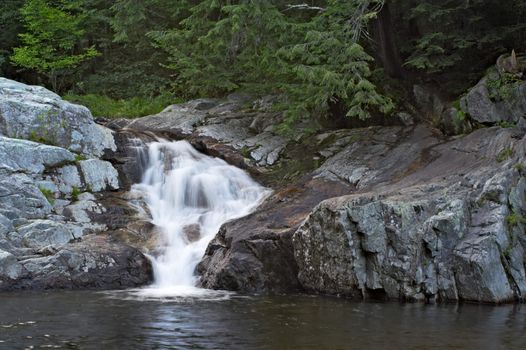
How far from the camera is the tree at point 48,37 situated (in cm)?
2300

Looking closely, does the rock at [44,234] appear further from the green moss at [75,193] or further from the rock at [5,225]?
the green moss at [75,193]

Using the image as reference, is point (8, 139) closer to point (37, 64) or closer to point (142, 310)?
point (142, 310)

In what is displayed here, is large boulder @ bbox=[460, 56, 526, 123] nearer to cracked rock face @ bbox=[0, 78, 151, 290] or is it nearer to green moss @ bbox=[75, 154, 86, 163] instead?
cracked rock face @ bbox=[0, 78, 151, 290]

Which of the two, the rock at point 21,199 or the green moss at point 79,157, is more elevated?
the green moss at point 79,157

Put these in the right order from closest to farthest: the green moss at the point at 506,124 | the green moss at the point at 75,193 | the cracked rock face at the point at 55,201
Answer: the cracked rock face at the point at 55,201 < the green moss at the point at 506,124 < the green moss at the point at 75,193

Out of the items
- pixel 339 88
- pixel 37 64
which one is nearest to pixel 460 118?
pixel 339 88

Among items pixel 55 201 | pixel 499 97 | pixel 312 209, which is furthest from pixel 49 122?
pixel 499 97

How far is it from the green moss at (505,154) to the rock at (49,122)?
33.6ft

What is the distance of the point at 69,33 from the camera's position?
24.8 meters

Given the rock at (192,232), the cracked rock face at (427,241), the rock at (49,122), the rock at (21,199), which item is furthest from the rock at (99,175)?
the cracked rock face at (427,241)

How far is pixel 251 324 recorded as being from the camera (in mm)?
8039

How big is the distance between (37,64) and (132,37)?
396 cm

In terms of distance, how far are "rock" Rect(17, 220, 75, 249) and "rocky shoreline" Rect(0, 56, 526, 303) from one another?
0.10ft

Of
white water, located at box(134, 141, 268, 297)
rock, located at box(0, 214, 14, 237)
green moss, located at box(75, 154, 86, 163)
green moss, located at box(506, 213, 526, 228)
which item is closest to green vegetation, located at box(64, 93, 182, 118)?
white water, located at box(134, 141, 268, 297)
